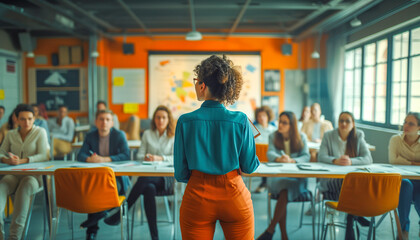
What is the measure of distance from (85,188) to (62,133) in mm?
4592

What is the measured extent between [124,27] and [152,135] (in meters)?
5.21

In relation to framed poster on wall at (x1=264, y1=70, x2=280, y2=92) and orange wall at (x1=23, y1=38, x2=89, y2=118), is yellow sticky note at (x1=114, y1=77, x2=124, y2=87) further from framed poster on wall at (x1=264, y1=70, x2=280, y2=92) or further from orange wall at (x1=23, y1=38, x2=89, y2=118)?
framed poster on wall at (x1=264, y1=70, x2=280, y2=92)

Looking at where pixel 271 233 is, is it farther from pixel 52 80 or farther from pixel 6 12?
pixel 52 80

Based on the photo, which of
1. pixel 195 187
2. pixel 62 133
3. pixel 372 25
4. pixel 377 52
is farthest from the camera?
pixel 62 133

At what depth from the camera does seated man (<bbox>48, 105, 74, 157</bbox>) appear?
6.48 meters

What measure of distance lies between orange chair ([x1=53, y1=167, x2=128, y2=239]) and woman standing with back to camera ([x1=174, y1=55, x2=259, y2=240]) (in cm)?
122

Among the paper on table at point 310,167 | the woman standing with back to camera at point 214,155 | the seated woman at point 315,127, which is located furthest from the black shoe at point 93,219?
the seated woman at point 315,127

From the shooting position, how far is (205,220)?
67.3 inches

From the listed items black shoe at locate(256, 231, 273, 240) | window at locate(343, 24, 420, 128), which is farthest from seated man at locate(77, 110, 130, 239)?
window at locate(343, 24, 420, 128)

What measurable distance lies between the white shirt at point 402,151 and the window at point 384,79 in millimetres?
576

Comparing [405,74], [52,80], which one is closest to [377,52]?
[405,74]

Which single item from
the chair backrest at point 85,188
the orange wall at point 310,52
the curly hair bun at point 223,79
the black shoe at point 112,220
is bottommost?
the black shoe at point 112,220

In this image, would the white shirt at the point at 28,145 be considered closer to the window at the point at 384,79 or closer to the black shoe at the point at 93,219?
the black shoe at the point at 93,219

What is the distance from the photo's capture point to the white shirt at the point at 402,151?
3654mm
